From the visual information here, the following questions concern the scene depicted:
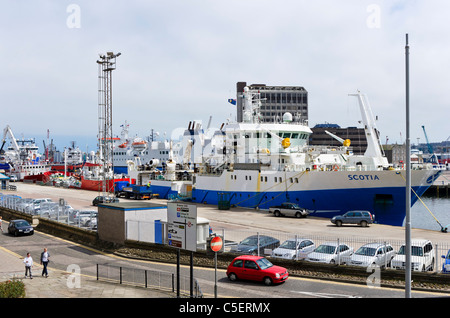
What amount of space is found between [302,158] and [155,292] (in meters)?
27.0

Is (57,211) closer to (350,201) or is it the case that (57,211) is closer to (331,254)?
(331,254)

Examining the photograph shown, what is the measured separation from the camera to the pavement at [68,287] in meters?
13.3

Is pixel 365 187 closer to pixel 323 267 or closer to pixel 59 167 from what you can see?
pixel 323 267

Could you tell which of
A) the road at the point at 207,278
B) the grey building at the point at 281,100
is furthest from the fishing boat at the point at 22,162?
the road at the point at 207,278

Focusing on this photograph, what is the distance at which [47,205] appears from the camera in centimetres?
3038

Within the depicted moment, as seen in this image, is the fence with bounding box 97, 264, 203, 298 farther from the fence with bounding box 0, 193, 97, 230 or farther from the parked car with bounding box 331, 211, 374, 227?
the parked car with bounding box 331, 211, 374, 227

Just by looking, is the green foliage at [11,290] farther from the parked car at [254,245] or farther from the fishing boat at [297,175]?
the fishing boat at [297,175]

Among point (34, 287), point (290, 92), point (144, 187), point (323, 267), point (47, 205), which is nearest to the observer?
point (34, 287)

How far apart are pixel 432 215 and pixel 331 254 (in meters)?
24.7

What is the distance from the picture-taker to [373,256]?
15688 millimetres

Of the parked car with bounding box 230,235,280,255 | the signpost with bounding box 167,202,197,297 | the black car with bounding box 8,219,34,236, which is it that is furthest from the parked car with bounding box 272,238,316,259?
the black car with bounding box 8,219,34,236

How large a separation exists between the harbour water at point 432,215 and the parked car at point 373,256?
61.5ft

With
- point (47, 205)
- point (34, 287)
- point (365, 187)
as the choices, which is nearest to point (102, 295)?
point (34, 287)
